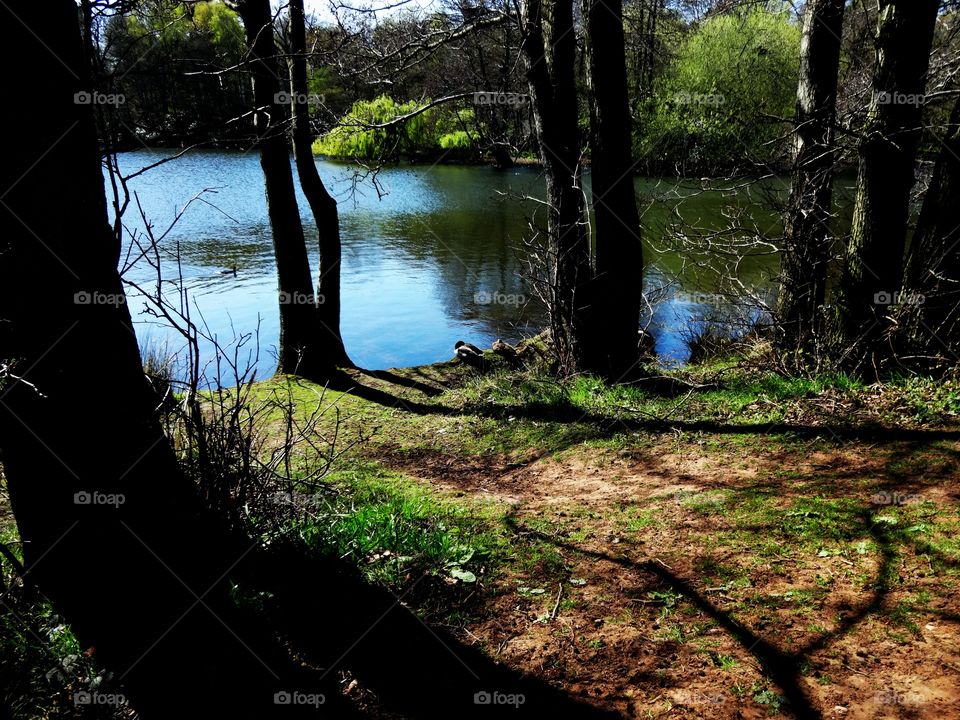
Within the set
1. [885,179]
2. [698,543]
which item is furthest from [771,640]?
[885,179]

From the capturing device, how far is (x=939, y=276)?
6.05 meters

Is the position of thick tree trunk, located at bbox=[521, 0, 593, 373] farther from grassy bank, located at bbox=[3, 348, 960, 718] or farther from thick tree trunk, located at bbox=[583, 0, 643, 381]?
grassy bank, located at bbox=[3, 348, 960, 718]

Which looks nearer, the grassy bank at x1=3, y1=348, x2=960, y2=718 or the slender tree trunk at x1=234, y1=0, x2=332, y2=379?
the grassy bank at x1=3, y1=348, x2=960, y2=718

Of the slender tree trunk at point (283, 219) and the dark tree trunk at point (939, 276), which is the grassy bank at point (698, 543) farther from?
the slender tree trunk at point (283, 219)

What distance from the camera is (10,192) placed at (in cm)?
264

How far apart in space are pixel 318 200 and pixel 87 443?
323 inches

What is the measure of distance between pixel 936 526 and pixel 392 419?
19.6ft

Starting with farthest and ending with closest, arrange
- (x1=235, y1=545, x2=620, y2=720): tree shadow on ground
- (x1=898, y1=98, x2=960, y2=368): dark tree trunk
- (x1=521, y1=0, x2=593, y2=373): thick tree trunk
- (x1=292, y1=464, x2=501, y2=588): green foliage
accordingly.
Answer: (x1=521, y1=0, x2=593, y2=373): thick tree trunk → (x1=898, y1=98, x2=960, y2=368): dark tree trunk → (x1=292, y1=464, x2=501, y2=588): green foliage → (x1=235, y1=545, x2=620, y2=720): tree shadow on ground

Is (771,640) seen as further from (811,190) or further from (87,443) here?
(811,190)

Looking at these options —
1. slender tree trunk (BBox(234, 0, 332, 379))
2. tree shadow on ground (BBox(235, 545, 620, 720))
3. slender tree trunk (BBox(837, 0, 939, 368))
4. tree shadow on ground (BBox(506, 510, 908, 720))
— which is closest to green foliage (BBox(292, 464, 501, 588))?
tree shadow on ground (BBox(235, 545, 620, 720))

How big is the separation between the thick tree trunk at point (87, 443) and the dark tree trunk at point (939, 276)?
6119 millimetres

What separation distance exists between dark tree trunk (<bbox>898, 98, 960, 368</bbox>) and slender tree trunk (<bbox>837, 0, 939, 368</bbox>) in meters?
0.18

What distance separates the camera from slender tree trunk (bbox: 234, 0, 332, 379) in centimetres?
955

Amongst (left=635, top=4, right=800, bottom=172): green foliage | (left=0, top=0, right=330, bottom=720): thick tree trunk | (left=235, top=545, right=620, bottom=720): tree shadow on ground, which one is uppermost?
(left=635, top=4, right=800, bottom=172): green foliage
